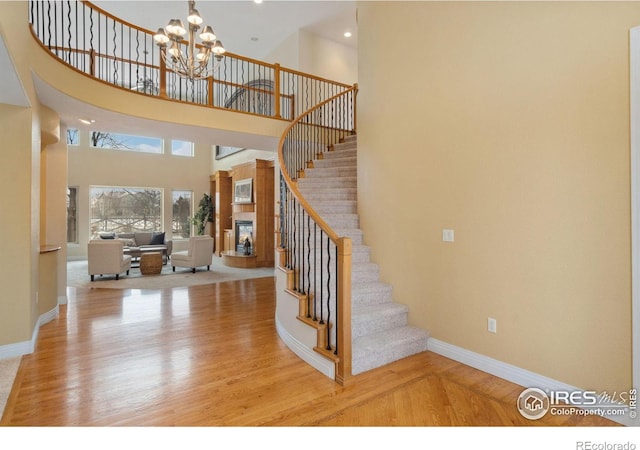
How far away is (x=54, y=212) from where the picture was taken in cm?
518

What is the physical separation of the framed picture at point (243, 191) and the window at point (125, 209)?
11.9 ft

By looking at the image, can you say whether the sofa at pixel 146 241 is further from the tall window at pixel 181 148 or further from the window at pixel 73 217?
the tall window at pixel 181 148

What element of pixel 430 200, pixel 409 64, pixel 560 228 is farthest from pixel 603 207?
pixel 409 64

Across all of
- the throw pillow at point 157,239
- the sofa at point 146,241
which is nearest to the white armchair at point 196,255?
the sofa at point 146,241

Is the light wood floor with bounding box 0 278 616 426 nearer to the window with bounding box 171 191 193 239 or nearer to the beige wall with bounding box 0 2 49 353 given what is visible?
the beige wall with bounding box 0 2 49 353

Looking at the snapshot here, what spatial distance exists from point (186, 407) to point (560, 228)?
299cm

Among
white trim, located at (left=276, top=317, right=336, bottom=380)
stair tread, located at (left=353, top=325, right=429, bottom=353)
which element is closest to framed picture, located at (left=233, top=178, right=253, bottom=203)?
white trim, located at (left=276, top=317, right=336, bottom=380)

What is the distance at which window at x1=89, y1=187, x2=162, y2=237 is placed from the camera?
10953 millimetres

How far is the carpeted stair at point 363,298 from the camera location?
120 inches

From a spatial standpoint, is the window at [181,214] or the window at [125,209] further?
the window at [181,214]

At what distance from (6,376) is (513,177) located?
4525mm

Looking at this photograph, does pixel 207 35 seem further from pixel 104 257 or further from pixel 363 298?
pixel 104 257

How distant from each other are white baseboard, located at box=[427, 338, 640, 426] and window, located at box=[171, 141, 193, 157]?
11533 millimetres

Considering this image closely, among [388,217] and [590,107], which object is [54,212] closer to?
[388,217]
